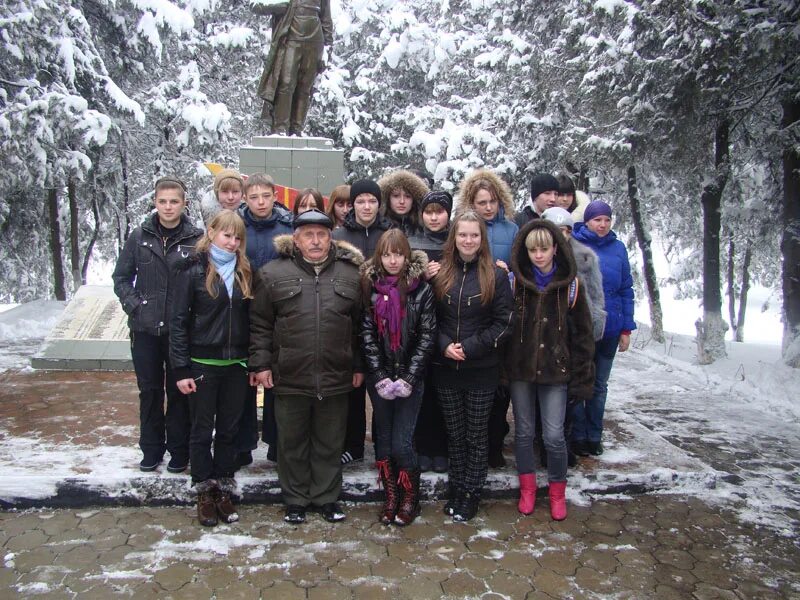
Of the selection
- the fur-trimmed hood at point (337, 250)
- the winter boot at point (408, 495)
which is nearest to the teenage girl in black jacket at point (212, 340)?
the fur-trimmed hood at point (337, 250)

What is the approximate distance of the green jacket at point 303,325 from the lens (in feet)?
11.9

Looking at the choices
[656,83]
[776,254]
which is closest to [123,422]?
[656,83]

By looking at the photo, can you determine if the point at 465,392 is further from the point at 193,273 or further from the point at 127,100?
the point at 127,100

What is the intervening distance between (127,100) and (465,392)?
400 inches

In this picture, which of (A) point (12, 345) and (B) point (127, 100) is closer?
(A) point (12, 345)

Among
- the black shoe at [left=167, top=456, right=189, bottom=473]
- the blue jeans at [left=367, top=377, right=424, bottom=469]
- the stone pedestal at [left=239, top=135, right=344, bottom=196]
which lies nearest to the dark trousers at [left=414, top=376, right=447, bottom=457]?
the blue jeans at [left=367, top=377, right=424, bottom=469]

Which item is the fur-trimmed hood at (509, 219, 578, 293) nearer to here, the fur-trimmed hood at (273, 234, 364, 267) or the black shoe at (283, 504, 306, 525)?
the fur-trimmed hood at (273, 234, 364, 267)

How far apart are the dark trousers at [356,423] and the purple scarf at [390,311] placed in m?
0.71

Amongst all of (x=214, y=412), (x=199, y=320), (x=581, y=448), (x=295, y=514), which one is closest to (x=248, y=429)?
(x=214, y=412)

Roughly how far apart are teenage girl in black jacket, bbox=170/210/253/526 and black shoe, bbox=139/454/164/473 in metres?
0.47

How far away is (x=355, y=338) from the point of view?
149 inches

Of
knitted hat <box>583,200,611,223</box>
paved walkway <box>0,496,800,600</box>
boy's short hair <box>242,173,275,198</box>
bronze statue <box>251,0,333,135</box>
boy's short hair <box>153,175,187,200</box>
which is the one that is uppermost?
bronze statue <box>251,0,333,135</box>

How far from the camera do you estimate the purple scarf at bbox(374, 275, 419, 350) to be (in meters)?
3.66

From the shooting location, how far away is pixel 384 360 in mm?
3730
